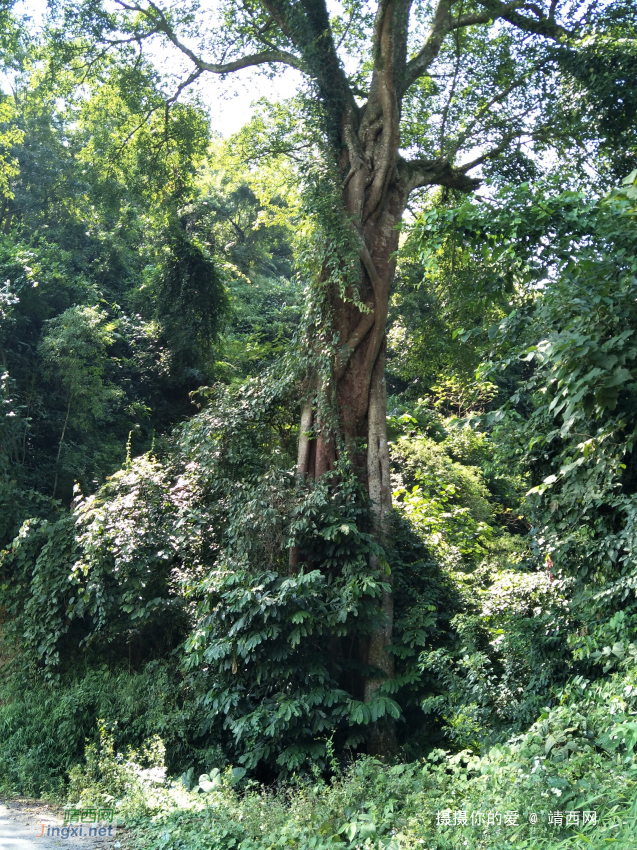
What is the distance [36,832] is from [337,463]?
190 inches

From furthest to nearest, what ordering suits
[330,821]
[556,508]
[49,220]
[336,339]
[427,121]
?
[49,220]
[427,121]
[336,339]
[556,508]
[330,821]

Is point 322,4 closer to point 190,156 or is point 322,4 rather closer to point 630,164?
point 190,156

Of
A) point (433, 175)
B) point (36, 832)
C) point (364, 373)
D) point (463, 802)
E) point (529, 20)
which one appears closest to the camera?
point (463, 802)

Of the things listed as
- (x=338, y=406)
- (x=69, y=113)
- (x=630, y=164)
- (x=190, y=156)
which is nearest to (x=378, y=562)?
(x=338, y=406)

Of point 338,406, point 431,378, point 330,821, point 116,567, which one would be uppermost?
point 431,378

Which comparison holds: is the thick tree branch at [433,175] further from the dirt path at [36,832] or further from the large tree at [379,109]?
the dirt path at [36,832]

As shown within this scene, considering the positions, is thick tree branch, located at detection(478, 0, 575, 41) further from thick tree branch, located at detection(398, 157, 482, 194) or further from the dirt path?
the dirt path

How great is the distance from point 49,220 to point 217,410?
9.64m

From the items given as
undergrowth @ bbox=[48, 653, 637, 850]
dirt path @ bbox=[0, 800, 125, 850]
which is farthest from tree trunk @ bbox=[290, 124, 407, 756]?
dirt path @ bbox=[0, 800, 125, 850]

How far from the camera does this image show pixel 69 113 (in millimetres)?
12602

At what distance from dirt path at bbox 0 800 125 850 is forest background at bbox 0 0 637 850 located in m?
0.29

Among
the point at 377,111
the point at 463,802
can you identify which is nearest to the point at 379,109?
the point at 377,111

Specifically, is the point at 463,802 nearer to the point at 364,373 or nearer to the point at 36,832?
the point at 36,832

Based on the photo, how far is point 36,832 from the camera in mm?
5543
